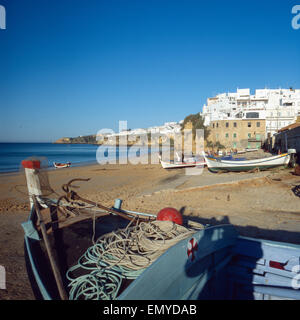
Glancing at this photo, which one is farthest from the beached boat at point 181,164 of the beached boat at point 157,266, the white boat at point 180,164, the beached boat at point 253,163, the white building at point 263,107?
the white building at point 263,107

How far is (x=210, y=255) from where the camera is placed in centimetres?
339

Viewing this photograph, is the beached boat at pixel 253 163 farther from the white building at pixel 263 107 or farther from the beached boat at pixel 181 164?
the white building at pixel 263 107

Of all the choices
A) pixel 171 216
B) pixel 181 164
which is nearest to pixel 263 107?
pixel 181 164

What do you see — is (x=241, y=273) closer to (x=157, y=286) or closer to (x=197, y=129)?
(x=157, y=286)

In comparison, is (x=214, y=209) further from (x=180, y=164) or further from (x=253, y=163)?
(x=180, y=164)

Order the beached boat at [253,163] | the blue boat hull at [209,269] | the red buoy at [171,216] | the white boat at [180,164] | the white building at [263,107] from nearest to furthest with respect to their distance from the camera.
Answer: the blue boat hull at [209,269] → the red buoy at [171,216] → the beached boat at [253,163] → the white boat at [180,164] → the white building at [263,107]

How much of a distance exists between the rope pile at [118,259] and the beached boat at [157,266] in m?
0.01

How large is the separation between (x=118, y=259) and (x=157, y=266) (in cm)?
65

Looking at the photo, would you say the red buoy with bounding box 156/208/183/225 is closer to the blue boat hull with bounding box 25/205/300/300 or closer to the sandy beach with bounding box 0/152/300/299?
the blue boat hull with bounding box 25/205/300/300

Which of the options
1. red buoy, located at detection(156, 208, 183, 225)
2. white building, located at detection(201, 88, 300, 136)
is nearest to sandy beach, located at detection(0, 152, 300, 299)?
red buoy, located at detection(156, 208, 183, 225)

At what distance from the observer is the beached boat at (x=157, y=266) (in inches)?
97.4

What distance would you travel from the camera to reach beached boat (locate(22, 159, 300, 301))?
8.12 feet

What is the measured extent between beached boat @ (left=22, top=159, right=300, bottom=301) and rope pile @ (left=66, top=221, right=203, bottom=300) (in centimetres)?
1
